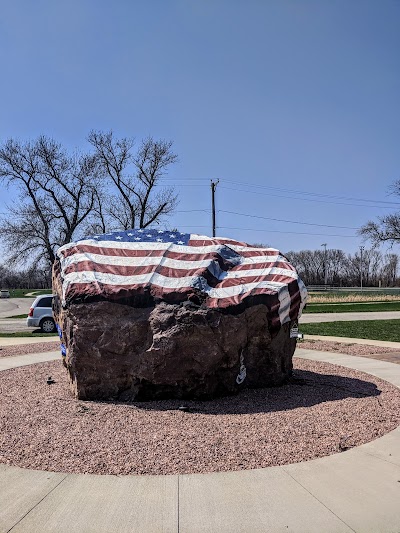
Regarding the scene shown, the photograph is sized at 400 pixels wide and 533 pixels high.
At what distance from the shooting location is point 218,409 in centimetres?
645

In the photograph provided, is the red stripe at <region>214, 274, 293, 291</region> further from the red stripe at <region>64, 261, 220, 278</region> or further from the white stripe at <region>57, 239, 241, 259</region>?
the white stripe at <region>57, 239, 241, 259</region>

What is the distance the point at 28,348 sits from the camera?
13406mm

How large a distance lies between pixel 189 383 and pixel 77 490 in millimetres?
2907

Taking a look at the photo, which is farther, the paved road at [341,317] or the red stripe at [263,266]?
the paved road at [341,317]

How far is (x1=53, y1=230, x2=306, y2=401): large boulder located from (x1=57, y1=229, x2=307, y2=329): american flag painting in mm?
15

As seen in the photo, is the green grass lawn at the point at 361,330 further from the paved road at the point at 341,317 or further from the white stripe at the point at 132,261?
the white stripe at the point at 132,261

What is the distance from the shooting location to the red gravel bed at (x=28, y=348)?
1260 cm

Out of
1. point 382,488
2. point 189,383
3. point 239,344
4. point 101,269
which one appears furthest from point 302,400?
point 101,269

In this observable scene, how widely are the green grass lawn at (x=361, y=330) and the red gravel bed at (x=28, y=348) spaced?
356 inches

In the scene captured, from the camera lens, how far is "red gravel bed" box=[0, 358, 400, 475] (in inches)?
182

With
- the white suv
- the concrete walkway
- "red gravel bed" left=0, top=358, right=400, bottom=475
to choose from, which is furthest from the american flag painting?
the white suv

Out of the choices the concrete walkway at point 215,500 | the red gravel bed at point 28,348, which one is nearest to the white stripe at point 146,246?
the concrete walkway at point 215,500

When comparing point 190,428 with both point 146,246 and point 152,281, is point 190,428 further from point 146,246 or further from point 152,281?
point 146,246

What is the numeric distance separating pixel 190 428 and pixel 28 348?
9.11 m
